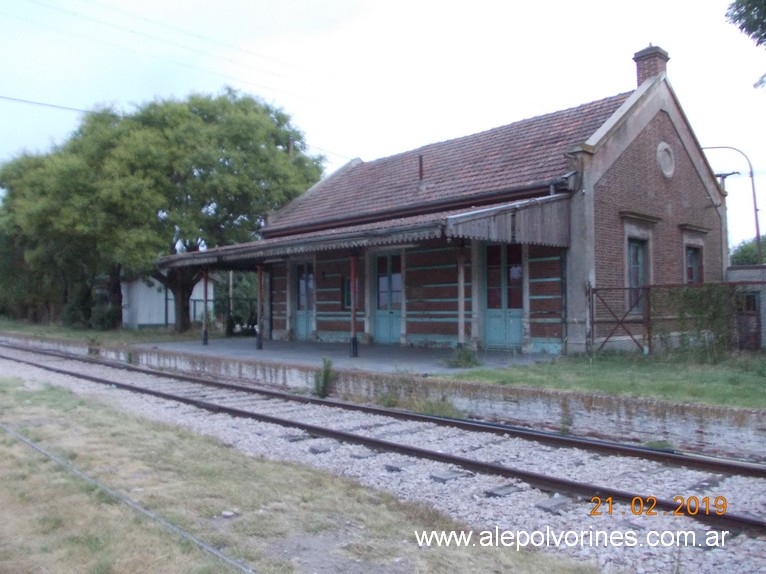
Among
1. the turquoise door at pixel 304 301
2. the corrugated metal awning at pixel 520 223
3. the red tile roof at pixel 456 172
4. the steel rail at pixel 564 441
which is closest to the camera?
the steel rail at pixel 564 441

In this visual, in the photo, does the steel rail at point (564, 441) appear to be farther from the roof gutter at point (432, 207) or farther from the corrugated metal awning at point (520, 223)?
the roof gutter at point (432, 207)

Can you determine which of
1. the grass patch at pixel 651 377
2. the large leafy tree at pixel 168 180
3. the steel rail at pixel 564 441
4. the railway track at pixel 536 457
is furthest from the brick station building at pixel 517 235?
the railway track at pixel 536 457

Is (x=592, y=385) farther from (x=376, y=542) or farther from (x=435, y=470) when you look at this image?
(x=376, y=542)

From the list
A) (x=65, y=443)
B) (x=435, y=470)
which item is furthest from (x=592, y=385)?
(x=65, y=443)

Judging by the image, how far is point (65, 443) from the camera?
840cm

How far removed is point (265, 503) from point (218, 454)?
2.21 meters

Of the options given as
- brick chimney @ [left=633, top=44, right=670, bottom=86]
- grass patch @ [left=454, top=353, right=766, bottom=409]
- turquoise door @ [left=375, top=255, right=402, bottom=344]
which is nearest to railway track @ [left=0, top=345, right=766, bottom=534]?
grass patch @ [left=454, top=353, right=766, bottom=409]

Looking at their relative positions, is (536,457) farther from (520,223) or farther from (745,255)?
(745,255)

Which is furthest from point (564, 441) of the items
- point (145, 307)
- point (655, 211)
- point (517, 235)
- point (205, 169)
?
point (145, 307)

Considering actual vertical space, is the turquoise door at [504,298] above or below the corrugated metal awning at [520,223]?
below

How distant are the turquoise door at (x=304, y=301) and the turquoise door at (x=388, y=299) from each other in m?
3.43

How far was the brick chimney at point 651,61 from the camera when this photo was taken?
19219 mm

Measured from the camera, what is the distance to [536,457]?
7930 mm

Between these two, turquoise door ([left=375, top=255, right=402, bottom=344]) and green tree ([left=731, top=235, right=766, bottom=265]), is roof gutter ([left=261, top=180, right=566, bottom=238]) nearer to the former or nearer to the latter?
turquoise door ([left=375, top=255, right=402, bottom=344])
